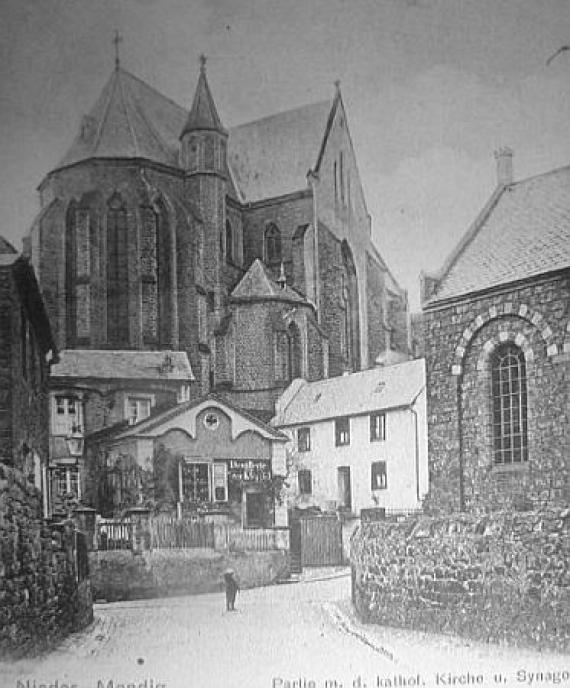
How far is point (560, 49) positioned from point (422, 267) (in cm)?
123

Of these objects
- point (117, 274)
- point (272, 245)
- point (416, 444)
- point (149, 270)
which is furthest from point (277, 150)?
point (416, 444)

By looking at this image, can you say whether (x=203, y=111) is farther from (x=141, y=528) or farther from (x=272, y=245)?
(x=141, y=528)

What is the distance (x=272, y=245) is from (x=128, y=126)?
82 centimetres

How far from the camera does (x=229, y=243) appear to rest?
217 inches

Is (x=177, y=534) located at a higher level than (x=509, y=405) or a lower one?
lower

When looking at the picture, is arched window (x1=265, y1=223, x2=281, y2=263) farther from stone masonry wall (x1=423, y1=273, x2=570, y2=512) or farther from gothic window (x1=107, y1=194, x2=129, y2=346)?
stone masonry wall (x1=423, y1=273, x2=570, y2=512)

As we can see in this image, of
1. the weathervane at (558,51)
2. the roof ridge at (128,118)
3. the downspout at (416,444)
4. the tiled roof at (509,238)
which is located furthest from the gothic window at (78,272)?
the weathervane at (558,51)

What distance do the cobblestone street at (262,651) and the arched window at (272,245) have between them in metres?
1.42

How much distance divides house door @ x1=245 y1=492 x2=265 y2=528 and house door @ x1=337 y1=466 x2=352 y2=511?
356 mm

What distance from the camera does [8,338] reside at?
4.97 metres

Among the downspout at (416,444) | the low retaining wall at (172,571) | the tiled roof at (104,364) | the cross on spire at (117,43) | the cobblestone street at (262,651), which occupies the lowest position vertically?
the cobblestone street at (262,651)

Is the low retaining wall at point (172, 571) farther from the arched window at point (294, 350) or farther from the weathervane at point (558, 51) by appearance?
the weathervane at point (558, 51)

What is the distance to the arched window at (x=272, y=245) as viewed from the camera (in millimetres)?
5574

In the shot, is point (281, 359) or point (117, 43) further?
point (281, 359)
